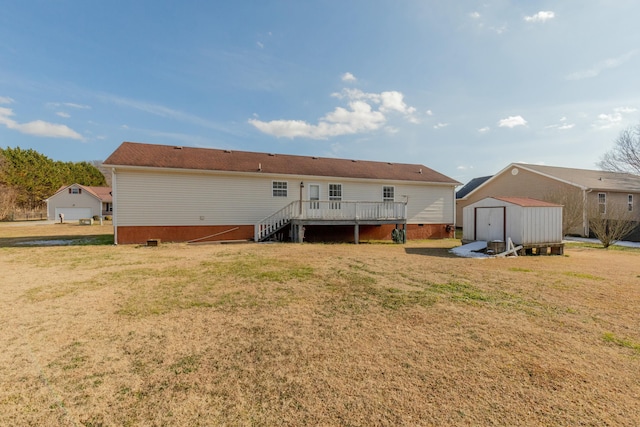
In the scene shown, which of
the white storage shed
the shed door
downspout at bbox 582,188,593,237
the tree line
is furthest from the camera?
the tree line

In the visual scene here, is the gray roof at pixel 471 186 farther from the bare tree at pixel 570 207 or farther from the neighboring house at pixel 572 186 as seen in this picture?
the bare tree at pixel 570 207

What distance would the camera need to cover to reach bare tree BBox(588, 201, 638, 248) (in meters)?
14.0

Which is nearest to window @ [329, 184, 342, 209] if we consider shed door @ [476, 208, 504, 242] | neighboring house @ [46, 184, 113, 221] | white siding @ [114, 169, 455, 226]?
white siding @ [114, 169, 455, 226]

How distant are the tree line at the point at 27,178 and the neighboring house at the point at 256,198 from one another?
36.6 metres

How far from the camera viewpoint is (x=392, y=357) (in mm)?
3229

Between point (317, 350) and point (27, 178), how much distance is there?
56.6 meters

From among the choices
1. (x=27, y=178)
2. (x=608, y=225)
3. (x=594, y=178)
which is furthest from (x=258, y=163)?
(x=27, y=178)

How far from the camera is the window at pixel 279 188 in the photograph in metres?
15.3

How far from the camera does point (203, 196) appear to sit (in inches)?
554

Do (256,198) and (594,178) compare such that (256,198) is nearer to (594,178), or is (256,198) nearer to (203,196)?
(203,196)

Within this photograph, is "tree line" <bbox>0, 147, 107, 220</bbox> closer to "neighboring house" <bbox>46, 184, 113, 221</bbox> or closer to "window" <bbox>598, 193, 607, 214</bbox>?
"neighboring house" <bbox>46, 184, 113, 221</bbox>

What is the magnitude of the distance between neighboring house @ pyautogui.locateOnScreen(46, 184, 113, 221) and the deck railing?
34407mm

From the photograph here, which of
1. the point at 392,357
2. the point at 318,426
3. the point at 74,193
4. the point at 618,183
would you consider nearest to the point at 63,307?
the point at 318,426

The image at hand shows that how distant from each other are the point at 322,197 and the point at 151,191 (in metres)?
8.63
